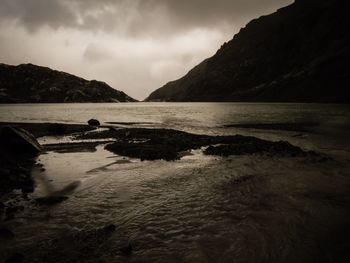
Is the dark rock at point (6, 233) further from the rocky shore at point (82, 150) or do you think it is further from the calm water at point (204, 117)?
the calm water at point (204, 117)

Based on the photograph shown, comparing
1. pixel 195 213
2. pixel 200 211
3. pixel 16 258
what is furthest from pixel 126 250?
pixel 200 211

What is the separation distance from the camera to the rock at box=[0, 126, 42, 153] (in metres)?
27.6

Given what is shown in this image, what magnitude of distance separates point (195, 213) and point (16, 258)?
7435 millimetres

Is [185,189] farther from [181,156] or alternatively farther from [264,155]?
[264,155]

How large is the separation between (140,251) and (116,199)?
18.4 ft

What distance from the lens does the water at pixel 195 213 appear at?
10250 millimetres

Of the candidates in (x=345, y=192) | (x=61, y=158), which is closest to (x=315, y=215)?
(x=345, y=192)

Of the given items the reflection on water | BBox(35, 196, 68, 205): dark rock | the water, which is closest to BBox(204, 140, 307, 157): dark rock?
the water

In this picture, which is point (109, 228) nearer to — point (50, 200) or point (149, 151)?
point (50, 200)

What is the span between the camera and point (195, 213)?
1364 cm

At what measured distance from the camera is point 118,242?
10867 millimetres

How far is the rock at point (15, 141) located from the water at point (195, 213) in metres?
7.72

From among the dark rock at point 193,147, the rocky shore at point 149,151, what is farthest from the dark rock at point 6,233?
the dark rock at point 193,147

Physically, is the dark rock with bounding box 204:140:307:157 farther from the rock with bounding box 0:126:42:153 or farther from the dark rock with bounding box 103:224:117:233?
the rock with bounding box 0:126:42:153
